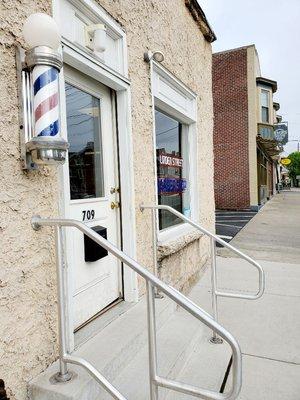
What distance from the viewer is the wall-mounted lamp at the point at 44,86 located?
1751 millimetres

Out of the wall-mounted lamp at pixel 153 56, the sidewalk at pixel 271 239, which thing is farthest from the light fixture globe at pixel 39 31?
the sidewalk at pixel 271 239

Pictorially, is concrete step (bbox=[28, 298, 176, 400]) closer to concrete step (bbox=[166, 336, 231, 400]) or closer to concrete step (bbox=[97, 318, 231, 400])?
concrete step (bbox=[97, 318, 231, 400])

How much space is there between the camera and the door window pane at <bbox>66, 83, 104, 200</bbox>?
2.66 metres

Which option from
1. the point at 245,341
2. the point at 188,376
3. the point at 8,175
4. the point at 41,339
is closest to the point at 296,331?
the point at 245,341

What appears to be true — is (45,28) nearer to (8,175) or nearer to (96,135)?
(8,175)

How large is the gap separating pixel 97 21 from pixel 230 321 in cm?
311

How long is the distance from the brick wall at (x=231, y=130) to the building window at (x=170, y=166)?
9.78 meters

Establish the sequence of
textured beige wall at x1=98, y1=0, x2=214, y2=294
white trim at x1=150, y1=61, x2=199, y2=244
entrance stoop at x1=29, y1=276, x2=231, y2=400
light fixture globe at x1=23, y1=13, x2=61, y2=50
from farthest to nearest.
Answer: white trim at x1=150, y1=61, x2=199, y2=244, textured beige wall at x1=98, y1=0, x2=214, y2=294, entrance stoop at x1=29, y1=276, x2=231, y2=400, light fixture globe at x1=23, y1=13, x2=61, y2=50

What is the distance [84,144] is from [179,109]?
221 centimetres

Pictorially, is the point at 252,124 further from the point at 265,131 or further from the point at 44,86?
the point at 44,86

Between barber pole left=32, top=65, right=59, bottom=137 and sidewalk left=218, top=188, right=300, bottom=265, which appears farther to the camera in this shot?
sidewalk left=218, top=188, right=300, bottom=265

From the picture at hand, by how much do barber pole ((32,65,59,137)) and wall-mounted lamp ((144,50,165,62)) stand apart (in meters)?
1.92

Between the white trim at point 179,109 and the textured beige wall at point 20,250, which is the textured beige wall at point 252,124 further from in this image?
the textured beige wall at point 20,250

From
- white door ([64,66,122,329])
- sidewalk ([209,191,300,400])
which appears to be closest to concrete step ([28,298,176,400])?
white door ([64,66,122,329])
